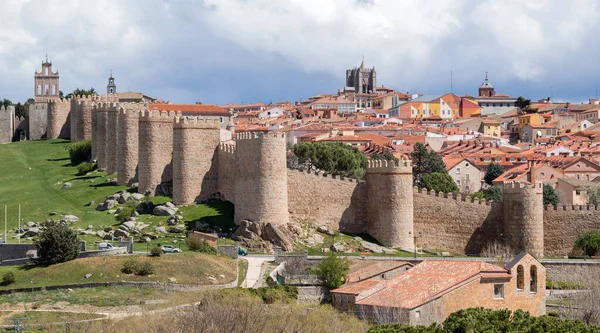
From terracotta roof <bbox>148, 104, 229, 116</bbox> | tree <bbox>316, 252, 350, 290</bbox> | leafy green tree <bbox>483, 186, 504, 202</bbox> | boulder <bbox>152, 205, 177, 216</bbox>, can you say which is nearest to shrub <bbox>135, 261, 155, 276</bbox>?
tree <bbox>316, 252, 350, 290</bbox>

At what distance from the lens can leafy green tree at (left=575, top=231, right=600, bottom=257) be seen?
61.9 metres

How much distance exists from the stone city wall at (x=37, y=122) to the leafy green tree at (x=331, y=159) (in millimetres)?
22763

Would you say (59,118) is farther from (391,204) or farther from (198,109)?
(391,204)

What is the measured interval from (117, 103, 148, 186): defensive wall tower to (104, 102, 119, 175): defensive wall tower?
1.14 m

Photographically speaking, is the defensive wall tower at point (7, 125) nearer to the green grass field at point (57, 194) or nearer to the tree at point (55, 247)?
the green grass field at point (57, 194)

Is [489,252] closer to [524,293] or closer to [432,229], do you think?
[432,229]

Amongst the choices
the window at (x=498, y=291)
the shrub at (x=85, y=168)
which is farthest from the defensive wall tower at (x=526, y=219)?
the shrub at (x=85, y=168)

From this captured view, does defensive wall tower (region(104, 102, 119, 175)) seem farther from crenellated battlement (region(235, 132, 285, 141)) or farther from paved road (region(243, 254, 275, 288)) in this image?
paved road (region(243, 254, 275, 288))

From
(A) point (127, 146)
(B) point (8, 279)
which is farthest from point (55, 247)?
(A) point (127, 146)

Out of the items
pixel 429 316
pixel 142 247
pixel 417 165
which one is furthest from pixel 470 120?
pixel 429 316

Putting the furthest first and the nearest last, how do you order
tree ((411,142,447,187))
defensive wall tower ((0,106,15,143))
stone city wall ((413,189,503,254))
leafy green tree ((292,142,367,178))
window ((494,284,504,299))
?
defensive wall tower ((0,106,15,143)) < tree ((411,142,447,187)) < leafy green tree ((292,142,367,178)) < stone city wall ((413,189,503,254)) < window ((494,284,504,299))

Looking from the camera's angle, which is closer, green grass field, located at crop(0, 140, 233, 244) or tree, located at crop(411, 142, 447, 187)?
Answer: green grass field, located at crop(0, 140, 233, 244)

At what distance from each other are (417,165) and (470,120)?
56022 millimetres

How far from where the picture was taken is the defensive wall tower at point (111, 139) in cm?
7262
